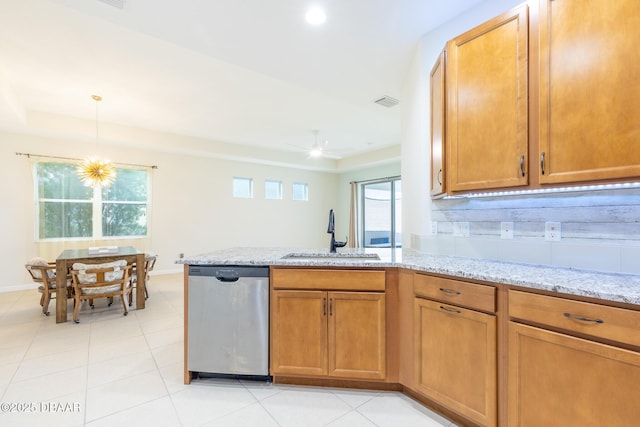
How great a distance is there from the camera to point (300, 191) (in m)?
8.12

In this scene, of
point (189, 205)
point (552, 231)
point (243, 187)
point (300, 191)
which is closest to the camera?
point (552, 231)

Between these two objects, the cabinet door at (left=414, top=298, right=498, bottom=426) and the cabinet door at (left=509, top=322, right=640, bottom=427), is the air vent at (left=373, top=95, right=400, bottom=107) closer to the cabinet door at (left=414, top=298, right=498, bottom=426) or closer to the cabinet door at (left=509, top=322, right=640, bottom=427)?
the cabinet door at (left=414, top=298, right=498, bottom=426)

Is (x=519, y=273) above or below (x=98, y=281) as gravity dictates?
above

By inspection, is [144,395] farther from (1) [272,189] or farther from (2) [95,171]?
(1) [272,189]

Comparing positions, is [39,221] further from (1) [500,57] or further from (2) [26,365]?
(1) [500,57]

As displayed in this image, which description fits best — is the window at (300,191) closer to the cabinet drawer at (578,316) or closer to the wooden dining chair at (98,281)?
the wooden dining chair at (98,281)

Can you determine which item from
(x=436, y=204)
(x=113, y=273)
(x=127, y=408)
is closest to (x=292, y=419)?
(x=127, y=408)

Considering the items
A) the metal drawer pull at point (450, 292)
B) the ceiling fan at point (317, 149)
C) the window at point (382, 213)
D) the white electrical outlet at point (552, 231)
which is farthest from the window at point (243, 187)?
the white electrical outlet at point (552, 231)

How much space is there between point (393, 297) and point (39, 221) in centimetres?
592

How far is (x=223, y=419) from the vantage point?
172 centimetres

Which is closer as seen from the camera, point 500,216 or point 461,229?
point 500,216

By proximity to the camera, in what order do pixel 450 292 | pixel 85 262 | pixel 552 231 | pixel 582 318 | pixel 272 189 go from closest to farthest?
pixel 582 318 → pixel 450 292 → pixel 552 231 → pixel 85 262 → pixel 272 189

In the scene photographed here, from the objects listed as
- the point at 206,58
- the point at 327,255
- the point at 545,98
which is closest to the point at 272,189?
the point at 206,58

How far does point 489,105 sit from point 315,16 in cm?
138
